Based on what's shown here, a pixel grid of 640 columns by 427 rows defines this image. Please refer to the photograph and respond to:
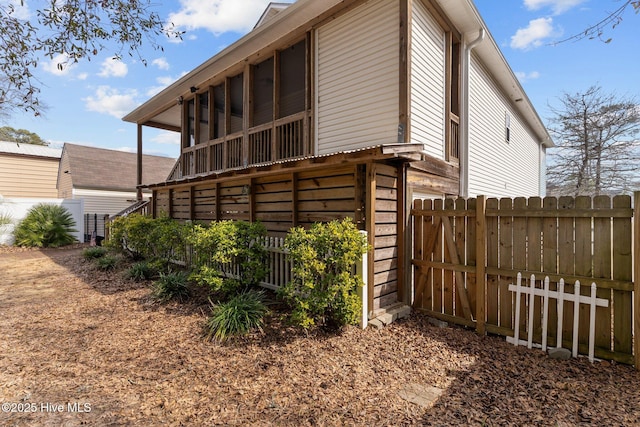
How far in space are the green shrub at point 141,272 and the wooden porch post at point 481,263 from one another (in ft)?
21.1

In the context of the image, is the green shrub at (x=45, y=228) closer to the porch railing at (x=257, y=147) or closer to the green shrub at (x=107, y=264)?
the porch railing at (x=257, y=147)

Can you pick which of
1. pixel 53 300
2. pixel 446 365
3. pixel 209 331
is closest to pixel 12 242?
pixel 53 300

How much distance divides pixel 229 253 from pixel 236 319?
3.62 ft

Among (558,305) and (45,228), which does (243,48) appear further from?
(45,228)

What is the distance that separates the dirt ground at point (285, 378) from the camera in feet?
8.55

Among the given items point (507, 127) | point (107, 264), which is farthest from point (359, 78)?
point (107, 264)

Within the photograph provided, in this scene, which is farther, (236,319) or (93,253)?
(93,253)

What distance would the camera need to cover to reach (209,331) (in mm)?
4238

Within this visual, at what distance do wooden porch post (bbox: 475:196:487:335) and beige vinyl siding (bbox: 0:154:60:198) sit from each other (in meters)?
25.2

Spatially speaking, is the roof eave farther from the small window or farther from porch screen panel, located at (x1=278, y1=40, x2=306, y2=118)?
the small window

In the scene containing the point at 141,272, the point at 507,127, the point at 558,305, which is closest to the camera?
the point at 558,305

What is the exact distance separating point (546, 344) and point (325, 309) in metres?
2.70

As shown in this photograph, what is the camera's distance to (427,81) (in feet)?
20.5

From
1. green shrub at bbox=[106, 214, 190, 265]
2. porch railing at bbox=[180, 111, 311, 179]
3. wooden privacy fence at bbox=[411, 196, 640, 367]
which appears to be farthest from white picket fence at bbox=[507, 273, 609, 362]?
green shrub at bbox=[106, 214, 190, 265]
